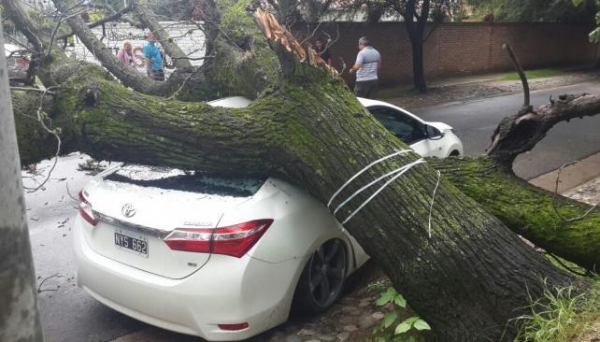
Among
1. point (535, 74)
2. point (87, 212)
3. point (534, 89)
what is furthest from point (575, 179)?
point (535, 74)

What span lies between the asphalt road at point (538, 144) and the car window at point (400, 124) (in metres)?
3.16

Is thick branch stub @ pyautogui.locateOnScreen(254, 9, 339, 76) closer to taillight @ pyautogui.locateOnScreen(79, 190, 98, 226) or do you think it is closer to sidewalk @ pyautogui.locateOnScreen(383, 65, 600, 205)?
taillight @ pyautogui.locateOnScreen(79, 190, 98, 226)

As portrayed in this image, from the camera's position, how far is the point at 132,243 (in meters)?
3.77

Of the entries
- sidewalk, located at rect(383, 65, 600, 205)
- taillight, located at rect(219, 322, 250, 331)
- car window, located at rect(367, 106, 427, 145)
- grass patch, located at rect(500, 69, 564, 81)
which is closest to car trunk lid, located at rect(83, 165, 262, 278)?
taillight, located at rect(219, 322, 250, 331)

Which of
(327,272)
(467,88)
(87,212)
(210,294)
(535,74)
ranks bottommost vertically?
(535,74)

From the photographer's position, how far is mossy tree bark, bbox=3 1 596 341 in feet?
11.1

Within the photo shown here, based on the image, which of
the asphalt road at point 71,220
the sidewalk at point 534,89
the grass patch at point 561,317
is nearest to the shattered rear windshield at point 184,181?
the asphalt road at point 71,220

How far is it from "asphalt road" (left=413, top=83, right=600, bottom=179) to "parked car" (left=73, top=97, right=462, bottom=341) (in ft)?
17.6

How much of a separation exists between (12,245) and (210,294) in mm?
1659

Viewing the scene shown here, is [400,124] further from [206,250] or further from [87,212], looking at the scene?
[87,212]

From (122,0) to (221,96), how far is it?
3.00m

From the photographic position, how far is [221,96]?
5.96m

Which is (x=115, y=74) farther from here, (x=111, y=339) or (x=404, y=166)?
(x=404, y=166)

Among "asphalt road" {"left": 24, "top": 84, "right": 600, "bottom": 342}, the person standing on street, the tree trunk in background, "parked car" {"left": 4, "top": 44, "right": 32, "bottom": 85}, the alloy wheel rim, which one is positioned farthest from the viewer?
the person standing on street
